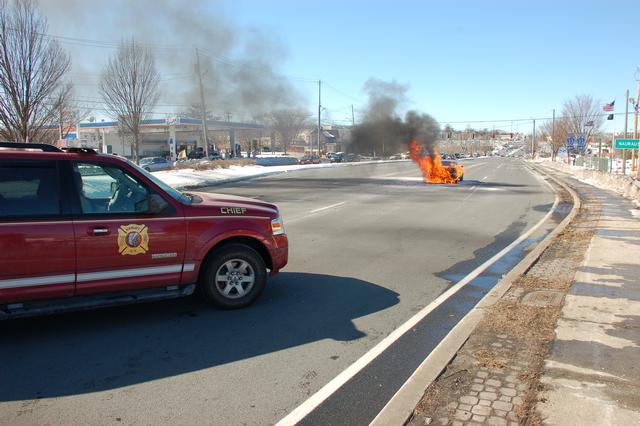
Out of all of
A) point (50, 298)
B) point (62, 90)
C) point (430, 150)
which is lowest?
point (50, 298)

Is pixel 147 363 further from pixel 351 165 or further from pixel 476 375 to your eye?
pixel 351 165

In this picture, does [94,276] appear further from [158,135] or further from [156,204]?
[158,135]

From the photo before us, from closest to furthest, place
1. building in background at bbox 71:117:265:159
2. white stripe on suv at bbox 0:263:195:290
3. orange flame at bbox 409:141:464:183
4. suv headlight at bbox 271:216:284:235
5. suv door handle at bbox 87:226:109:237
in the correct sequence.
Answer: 1. white stripe on suv at bbox 0:263:195:290
2. suv door handle at bbox 87:226:109:237
3. suv headlight at bbox 271:216:284:235
4. orange flame at bbox 409:141:464:183
5. building in background at bbox 71:117:265:159

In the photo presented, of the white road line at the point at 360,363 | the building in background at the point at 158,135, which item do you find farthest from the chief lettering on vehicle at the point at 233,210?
the building in background at the point at 158,135

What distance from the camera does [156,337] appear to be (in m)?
4.27

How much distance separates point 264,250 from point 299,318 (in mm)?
866

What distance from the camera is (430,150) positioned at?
89.4 ft

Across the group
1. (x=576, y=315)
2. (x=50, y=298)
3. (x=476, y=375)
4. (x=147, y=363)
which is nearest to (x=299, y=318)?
(x=147, y=363)

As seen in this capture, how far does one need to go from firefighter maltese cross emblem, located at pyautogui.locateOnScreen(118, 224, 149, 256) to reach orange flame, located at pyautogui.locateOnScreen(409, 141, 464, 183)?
74.5ft

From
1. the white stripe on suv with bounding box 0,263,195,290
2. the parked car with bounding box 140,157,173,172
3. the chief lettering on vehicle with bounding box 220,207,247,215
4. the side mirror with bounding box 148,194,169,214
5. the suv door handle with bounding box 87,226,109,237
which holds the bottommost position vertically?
the white stripe on suv with bounding box 0,263,195,290

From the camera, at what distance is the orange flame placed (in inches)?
1018

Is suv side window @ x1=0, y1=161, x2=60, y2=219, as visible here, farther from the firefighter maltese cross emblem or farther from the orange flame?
the orange flame

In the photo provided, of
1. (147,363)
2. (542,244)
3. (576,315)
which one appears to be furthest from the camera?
(542,244)

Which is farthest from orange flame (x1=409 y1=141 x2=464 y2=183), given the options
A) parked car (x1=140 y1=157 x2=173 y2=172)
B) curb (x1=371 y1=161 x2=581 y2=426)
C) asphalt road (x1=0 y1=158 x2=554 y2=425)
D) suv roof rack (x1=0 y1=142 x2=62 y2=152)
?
suv roof rack (x1=0 y1=142 x2=62 y2=152)
